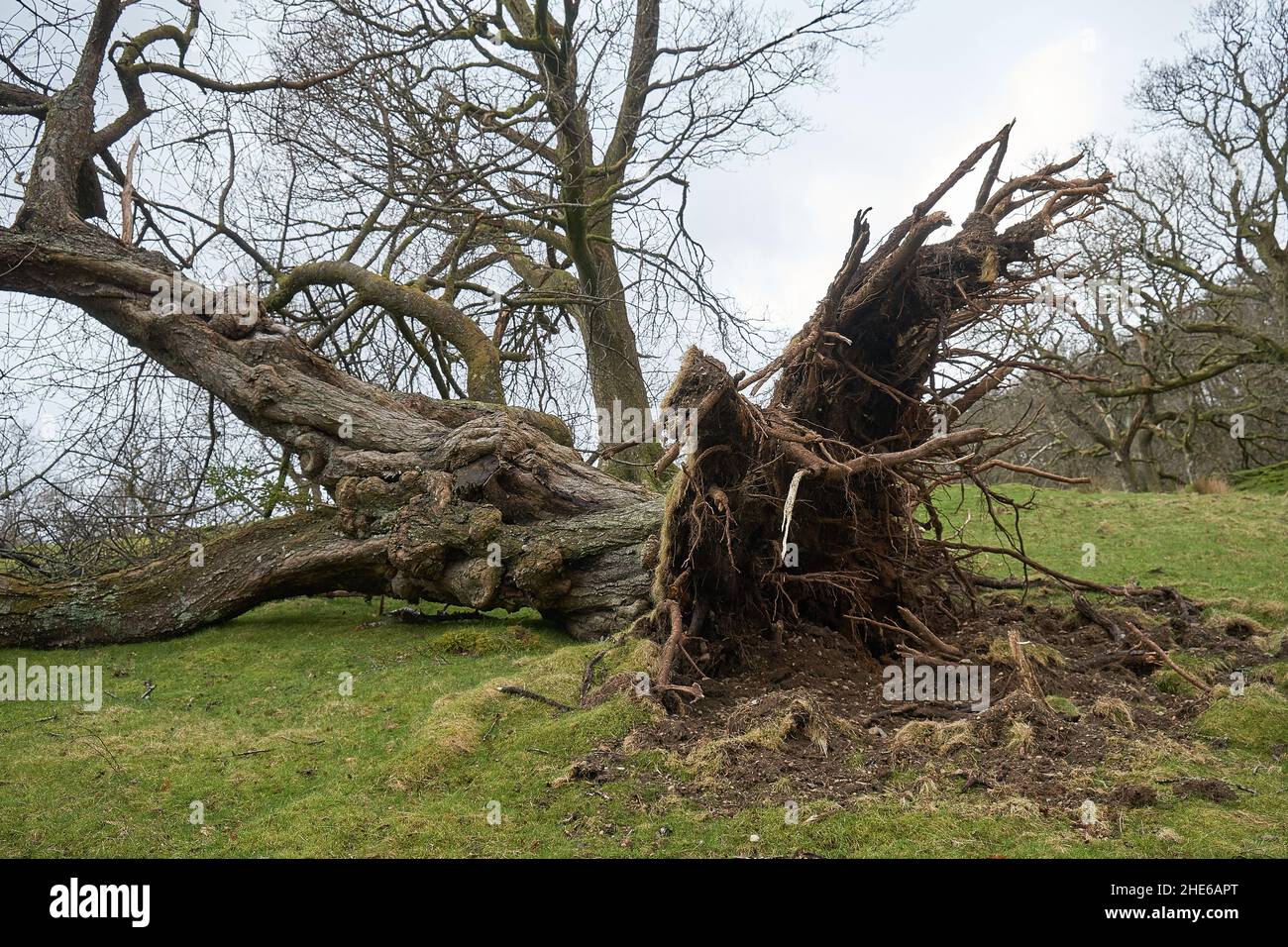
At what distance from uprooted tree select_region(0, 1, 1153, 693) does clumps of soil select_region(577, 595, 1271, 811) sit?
1.03ft

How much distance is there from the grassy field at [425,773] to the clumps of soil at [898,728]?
137 millimetres

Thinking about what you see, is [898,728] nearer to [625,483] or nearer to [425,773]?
[425,773]

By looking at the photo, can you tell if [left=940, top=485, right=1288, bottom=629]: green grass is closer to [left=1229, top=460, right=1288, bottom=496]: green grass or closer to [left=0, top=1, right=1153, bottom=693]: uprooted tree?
[left=0, top=1, right=1153, bottom=693]: uprooted tree

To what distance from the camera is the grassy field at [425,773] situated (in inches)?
148

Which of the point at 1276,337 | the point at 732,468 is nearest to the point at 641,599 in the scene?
the point at 732,468

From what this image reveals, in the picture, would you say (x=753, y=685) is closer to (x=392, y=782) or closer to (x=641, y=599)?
(x=641, y=599)

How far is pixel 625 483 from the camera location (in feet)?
26.8

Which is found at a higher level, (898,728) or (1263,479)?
(1263,479)

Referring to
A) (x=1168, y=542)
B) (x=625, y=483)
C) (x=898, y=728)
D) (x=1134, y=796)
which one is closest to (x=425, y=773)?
(x=898, y=728)

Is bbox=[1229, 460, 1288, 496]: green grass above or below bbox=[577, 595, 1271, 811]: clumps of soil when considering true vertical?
above

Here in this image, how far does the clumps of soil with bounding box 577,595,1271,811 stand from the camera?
4.22 metres

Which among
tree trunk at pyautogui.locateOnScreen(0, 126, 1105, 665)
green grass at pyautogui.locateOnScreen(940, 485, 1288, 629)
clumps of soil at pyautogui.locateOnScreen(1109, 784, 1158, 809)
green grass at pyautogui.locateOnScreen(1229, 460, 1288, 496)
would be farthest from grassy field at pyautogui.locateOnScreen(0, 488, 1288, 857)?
green grass at pyautogui.locateOnScreen(1229, 460, 1288, 496)

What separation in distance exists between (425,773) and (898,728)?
8.08 ft

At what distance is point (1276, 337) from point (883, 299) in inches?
699
